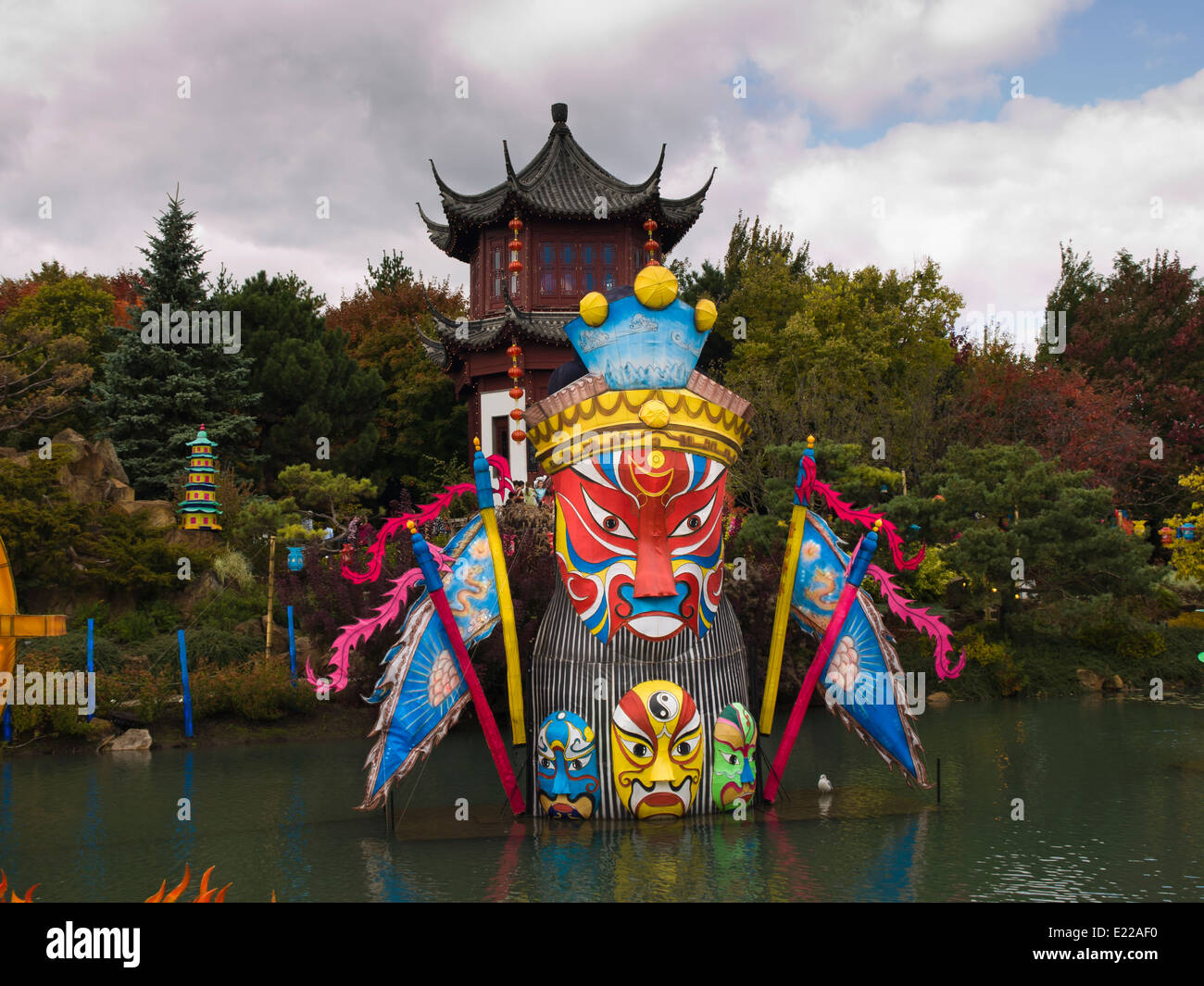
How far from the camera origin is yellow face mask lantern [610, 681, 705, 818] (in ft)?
25.7

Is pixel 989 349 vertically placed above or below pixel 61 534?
above

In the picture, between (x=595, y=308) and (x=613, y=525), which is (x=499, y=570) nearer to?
(x=613, y=525)

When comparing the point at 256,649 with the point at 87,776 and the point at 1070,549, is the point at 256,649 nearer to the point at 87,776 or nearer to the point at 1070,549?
the point at 87,776

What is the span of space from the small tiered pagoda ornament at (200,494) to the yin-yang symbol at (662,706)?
11998 millimetres

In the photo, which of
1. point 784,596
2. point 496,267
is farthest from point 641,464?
point 496,267

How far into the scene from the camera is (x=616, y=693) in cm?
801

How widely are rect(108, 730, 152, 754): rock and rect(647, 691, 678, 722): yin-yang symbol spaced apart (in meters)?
8.30

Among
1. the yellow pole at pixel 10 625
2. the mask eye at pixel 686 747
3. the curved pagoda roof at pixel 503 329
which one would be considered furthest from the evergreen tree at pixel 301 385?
the yellow pole at pixel 10 625

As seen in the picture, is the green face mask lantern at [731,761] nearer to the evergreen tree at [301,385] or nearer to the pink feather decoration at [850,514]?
the pink feather decoration at [850,514]

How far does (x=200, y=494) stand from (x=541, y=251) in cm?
1023

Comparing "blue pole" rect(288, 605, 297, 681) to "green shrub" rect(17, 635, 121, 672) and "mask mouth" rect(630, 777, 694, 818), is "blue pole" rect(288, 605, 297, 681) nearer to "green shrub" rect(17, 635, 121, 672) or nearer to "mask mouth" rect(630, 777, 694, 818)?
"green shrub" rect(17, 635, 121, 672)

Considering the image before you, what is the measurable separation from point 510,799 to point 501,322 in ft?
53.2

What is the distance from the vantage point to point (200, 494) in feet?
57.1
